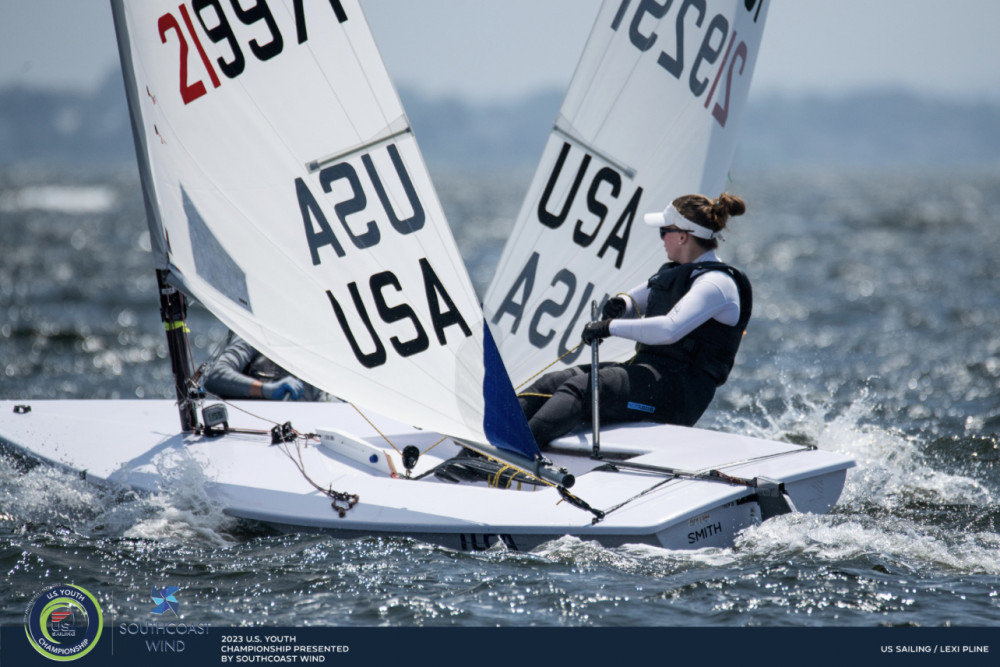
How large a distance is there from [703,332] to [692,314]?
22cm

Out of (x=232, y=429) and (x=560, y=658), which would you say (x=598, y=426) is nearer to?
(x=560, y=658)

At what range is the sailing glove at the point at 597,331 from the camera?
3.97m

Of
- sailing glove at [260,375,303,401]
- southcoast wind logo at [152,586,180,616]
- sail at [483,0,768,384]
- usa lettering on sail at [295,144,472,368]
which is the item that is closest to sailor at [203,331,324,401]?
sailing glove at [260,375,303,401]

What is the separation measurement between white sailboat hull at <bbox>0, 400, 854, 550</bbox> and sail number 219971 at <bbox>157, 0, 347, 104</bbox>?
1.41 meters

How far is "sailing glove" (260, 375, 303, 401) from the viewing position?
5262 mm

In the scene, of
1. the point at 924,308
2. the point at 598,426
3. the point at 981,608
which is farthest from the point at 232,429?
the point at 924,308

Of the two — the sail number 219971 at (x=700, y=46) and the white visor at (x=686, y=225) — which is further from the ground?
the sail number 219971 at (x=700, y=46)

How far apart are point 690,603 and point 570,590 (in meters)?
0.36

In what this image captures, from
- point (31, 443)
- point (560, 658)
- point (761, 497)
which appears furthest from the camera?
point (31, 443)

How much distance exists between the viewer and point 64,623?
3020 millimetres

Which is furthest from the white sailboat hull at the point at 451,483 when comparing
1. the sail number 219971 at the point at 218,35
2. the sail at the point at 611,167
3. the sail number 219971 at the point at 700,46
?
the sail number 219971 at the point at 700,46

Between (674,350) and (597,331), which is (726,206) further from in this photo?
(597,331)

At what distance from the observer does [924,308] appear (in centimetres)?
1146

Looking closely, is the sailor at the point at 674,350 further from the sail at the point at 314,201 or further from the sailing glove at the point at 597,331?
the sail at the point at 314,201
